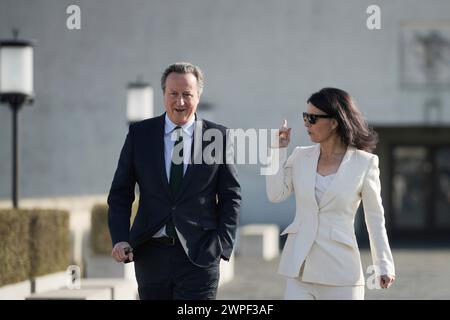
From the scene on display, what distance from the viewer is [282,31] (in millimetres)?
24953

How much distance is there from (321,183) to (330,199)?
12 centimetres

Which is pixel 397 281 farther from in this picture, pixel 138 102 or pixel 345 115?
pixel 345 115

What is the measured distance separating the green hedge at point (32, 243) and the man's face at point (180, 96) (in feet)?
15.8

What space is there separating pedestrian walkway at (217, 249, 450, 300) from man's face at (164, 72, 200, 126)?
5.76 meters

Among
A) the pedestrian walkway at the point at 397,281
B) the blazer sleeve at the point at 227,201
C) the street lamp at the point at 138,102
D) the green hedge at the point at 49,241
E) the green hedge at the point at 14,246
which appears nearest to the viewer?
the blazer sleeve at the point at 227,201

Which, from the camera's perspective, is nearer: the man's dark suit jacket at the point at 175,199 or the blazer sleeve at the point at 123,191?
the man's dark suit jacket at the point at 175,199

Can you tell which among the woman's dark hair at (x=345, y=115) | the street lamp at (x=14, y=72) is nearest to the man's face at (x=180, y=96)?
the woman's dark hair at (x=345, y=115)

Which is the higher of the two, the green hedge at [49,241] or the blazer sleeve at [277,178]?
the blazer sleeve at [277,178]

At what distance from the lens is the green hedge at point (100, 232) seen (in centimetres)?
1328

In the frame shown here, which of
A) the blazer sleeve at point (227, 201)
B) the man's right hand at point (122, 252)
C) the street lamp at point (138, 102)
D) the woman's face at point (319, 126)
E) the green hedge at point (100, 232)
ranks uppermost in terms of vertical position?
the street lamp at point (138, 102)

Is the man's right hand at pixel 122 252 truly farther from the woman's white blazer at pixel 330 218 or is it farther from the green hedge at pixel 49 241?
the green hedge at pixel 49 241

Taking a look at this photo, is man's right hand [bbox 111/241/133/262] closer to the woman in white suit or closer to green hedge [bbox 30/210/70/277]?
the woman in white suit

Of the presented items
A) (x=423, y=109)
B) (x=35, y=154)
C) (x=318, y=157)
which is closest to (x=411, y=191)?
(x=423, y=109)

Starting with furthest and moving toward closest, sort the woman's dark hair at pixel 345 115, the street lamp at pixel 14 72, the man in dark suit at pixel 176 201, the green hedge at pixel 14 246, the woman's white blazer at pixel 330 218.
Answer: the street lamp at pixel 14 72
the green hedge at pixel 14 246
the man in dark suit at pixel 176 201
the woman's dark hair at pixel 345 115
the woman's white blazer at pixel 330 218
